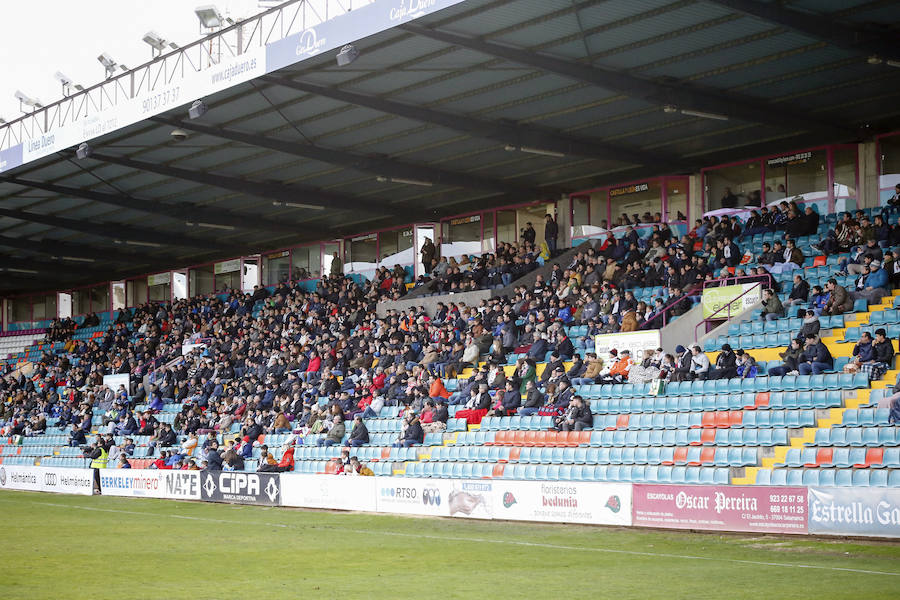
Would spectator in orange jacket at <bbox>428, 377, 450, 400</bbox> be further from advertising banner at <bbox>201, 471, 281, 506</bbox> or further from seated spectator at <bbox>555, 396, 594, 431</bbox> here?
seated spectator at <bbox>555, 396, 594, 431</bbox>

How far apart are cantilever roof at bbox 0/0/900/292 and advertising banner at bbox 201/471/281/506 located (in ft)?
28.5

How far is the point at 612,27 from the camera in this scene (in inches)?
740

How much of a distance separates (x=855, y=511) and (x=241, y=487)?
47.3 ft

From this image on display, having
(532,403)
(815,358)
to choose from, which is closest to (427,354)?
(532,403)

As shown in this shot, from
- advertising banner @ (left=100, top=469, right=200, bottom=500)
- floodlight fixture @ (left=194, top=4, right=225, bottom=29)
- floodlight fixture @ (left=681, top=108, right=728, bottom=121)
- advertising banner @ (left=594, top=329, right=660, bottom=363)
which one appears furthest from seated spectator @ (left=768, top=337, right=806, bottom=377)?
floodlight fixture @ (left=194, top=4, right=225, bottom=29)

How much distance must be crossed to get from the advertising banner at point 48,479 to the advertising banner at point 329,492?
362 inches

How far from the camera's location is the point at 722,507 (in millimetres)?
14391

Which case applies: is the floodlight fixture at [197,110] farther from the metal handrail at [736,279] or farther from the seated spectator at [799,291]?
the seated spectator at [799,291]

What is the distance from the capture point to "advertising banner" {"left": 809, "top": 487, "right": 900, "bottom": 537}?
41.3ft

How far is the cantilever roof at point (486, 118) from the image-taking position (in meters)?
18.8

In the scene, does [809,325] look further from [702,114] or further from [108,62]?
[108,62]

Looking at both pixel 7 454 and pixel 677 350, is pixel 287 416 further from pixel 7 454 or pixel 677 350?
pixel 7 454

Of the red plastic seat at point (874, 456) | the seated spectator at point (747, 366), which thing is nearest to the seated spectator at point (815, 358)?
the seated spectator at point (747, 366)

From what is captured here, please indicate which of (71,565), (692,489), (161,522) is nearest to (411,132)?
(161,522)
